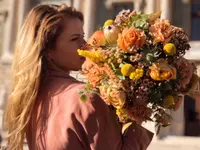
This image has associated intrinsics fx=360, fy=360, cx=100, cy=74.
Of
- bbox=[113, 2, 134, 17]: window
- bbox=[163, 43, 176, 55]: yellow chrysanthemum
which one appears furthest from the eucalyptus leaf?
bbox=[113, 2, 134, 17]: window

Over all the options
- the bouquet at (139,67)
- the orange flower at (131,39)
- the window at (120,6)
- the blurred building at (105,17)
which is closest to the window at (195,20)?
the blurred building at (105,17)

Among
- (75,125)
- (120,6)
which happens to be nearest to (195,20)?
(120,6)

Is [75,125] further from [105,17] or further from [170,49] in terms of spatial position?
[105,17]

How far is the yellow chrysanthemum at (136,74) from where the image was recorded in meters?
1.69

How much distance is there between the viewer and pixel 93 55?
176 centimetres

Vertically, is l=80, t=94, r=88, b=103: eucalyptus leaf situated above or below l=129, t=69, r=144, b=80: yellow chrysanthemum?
below

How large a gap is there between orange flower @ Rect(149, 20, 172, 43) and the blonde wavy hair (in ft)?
1.41

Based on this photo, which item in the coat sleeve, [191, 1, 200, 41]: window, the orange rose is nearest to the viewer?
the coat sleeve

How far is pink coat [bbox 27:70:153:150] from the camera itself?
1.55 metres

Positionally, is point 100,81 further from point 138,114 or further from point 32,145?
point 32,145

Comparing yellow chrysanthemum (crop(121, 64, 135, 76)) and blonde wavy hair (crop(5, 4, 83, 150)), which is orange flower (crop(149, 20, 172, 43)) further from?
blonde wavy hair (crop(5, 4, 83, 150))

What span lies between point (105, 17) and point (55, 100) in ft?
53.4

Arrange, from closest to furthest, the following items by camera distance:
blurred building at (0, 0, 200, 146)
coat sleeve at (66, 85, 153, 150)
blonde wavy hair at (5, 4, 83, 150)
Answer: coat sleeve at (66, 85, 153, 150) → blonde wavy hair at (5, 4, 83, 150) → blurred building at (0, 0, 200, 146)

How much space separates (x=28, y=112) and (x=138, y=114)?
56 cm
